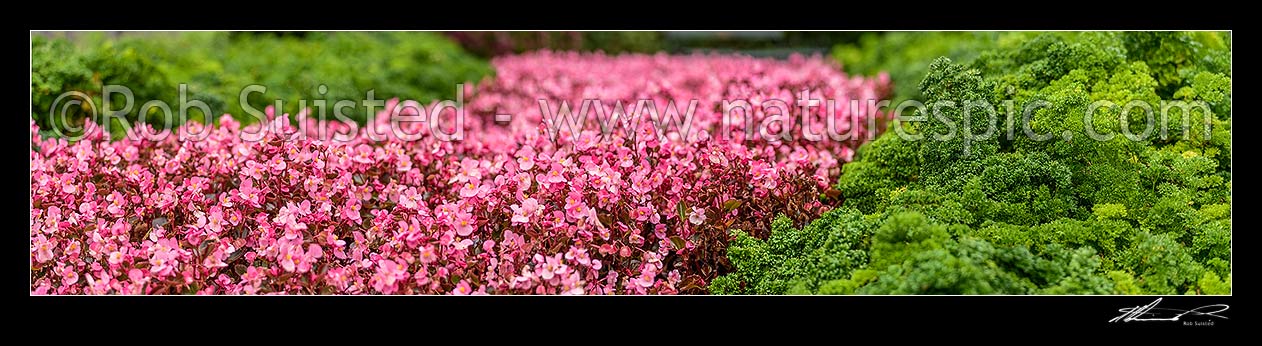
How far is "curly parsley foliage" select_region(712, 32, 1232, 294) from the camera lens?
236cm

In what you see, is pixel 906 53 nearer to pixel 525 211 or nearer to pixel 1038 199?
pixel 1038 199

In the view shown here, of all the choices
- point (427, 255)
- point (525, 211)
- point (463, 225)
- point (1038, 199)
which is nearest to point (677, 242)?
point (525, 211)

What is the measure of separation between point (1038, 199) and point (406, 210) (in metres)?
1.78

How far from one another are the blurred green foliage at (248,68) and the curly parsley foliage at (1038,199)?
2.76 meters

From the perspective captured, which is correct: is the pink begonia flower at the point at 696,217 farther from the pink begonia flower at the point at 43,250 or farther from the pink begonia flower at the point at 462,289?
the pink begonia flower at the point at 43,250

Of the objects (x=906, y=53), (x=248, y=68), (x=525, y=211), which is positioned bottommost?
(x=525, y=211)

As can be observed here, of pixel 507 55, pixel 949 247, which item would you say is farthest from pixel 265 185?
pixel 507 55

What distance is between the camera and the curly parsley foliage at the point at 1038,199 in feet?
7.73

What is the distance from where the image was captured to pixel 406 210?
2686mm

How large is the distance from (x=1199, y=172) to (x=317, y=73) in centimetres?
416

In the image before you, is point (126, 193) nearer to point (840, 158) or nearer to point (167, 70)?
point (167, 70)

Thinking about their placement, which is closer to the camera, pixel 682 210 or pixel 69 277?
pixel 69 277
